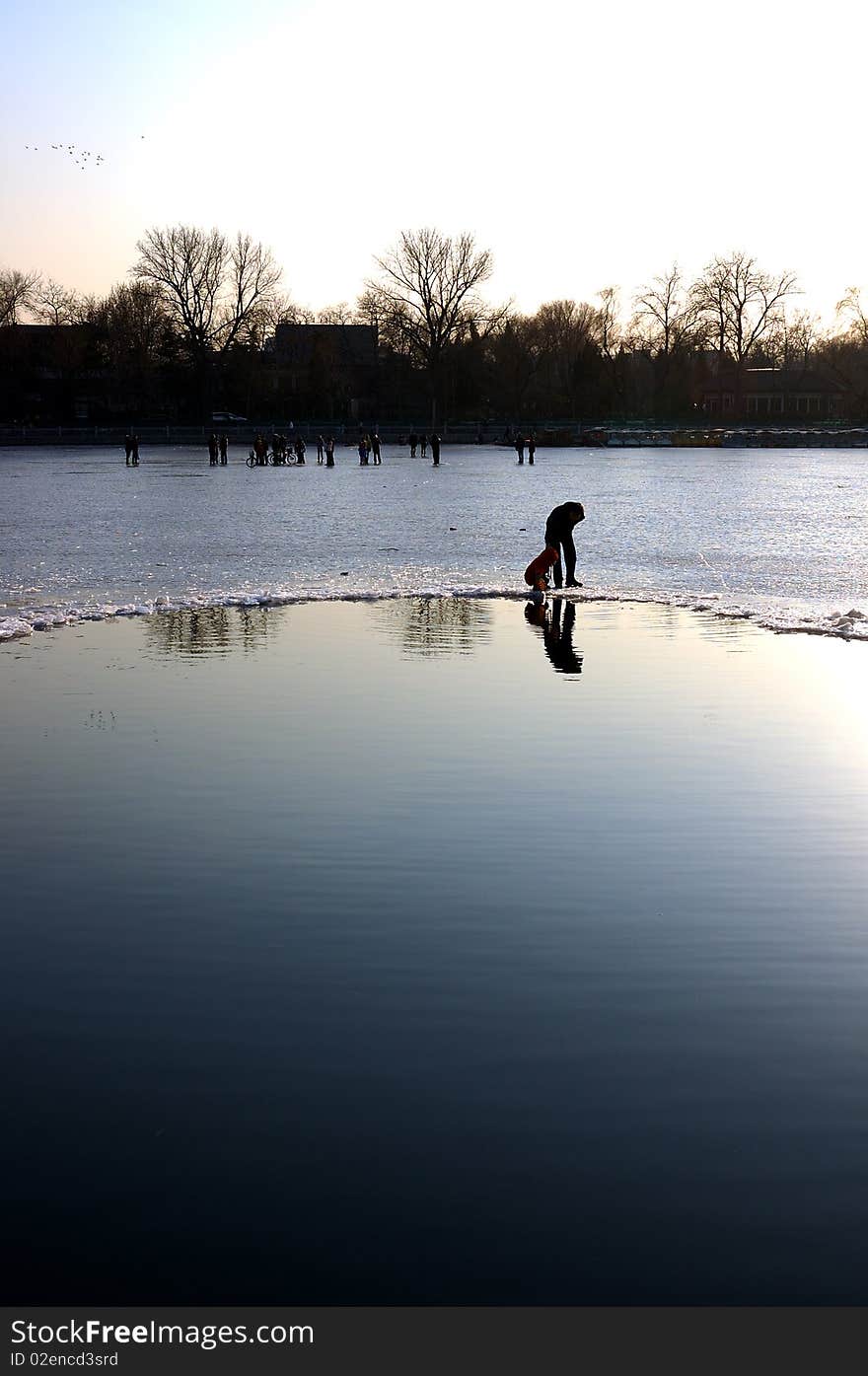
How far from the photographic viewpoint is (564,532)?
813 inches

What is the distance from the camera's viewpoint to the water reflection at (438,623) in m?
15.2

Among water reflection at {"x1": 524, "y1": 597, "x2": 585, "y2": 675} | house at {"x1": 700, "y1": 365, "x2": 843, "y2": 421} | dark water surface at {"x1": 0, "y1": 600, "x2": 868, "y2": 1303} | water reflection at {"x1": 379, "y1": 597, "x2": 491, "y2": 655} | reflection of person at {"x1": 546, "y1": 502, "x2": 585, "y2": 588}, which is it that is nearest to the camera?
dark water surface at {"x1": 0, "y1": 600, "x2": 868, "y2": 1303}

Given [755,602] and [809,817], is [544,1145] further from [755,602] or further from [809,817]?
[755,602]

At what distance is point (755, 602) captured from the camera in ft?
62.7

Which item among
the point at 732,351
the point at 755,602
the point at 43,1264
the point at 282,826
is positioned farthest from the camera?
the point at 732,351

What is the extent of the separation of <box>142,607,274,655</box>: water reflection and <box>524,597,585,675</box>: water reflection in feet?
10.5

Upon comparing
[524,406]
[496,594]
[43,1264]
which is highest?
[524,406]

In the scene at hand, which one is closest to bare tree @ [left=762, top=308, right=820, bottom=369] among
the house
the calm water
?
the house

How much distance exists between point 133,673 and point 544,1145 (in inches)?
378

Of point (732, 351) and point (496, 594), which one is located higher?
point (732, 351)

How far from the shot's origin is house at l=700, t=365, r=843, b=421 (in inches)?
6363

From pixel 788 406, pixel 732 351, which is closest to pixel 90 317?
pixel 732 351

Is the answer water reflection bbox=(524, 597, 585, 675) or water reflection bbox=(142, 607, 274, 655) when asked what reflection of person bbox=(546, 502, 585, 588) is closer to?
water reflection bbox=(524, 597, 585, 675)

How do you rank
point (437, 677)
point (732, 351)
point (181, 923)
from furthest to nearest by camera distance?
1. point (732, 351)
2. point (437, 677)
3. point (181, 923)
